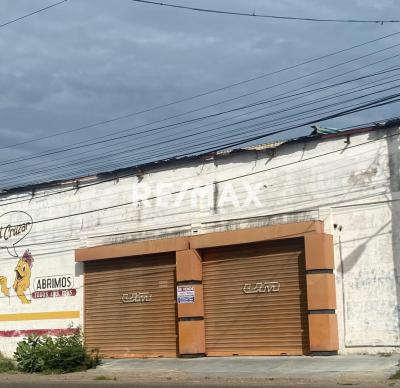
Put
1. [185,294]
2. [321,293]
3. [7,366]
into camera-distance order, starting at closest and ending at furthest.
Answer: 1. [321,293]
2. [185,294]
3. [7,366]

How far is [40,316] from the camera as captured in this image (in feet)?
79.8

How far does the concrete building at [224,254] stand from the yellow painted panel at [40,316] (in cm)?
5

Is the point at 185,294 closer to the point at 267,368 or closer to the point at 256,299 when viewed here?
the point at 256,299

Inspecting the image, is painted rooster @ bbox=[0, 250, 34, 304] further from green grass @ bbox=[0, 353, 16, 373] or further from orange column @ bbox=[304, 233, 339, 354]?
orange column @ bbox=[304, 233, 339, 354]

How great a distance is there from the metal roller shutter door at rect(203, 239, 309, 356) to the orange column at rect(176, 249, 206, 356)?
261mm

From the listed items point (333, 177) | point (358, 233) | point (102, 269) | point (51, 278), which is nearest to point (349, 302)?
point (358, 233)

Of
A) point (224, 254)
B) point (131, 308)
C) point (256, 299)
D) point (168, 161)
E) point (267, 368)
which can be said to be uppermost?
point (168, 161)

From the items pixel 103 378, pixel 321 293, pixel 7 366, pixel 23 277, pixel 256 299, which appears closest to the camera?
pixel 103 378

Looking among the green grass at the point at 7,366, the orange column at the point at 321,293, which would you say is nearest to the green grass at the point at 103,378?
the green grass at the point at 7,366

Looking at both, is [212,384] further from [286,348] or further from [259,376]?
[286,348]

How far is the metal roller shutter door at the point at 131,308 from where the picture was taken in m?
21.5

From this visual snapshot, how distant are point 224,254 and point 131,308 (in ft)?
12.7

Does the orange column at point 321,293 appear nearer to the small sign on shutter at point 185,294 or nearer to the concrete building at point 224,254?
the concrete building at point 224,254

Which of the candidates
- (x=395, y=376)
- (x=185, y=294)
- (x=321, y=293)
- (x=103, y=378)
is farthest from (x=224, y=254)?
(x=395, y=376)
